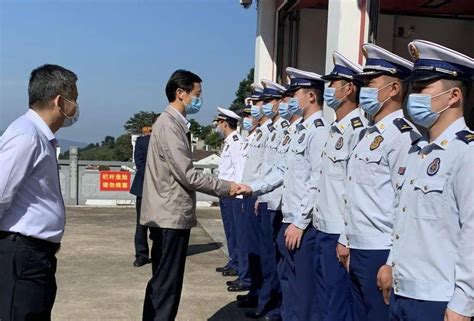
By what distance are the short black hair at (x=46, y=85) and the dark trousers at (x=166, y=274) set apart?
4.55 ft

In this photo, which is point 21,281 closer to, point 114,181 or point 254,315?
point 254,315

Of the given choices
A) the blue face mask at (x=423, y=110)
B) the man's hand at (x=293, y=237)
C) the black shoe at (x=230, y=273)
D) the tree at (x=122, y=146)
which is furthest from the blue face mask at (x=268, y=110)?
the tree at (x=122, y=146)

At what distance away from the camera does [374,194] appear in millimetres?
2699

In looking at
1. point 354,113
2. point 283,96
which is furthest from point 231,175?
point 354,113

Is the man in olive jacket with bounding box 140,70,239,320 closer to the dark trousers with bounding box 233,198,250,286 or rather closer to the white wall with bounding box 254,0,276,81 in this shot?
the dark trousers with bounding box 233,198,250,286

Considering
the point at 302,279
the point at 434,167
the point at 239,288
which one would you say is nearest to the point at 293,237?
the point at 302,279

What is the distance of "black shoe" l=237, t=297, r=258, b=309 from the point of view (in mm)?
5184

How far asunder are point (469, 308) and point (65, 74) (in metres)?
2.16

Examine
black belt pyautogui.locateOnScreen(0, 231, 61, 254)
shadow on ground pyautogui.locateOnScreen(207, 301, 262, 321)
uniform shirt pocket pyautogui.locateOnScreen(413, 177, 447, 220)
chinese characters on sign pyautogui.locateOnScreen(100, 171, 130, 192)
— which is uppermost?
uniform shirt pocket pyautogui.locateOnScreen(413, 177, 447, 220)

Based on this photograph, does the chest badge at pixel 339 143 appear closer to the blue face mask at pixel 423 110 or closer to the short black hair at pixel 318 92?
the short black hair at pixel 318 92

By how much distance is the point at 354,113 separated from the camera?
327cm

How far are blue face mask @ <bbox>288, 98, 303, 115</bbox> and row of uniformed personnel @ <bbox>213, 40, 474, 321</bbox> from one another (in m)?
0.01

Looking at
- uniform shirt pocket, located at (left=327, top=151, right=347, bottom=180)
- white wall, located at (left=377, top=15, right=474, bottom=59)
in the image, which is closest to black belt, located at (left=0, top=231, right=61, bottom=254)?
uniform shirt pocket, located at (left=327, top=151, right=347, bottom=180)

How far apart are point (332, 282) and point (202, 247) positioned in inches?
203
